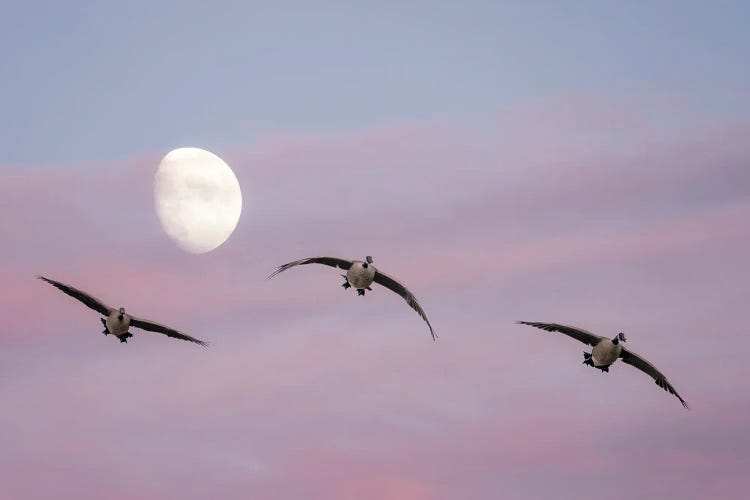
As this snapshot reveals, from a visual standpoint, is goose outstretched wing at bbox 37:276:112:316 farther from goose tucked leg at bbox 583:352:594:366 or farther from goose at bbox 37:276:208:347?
goose tucked leg at bbox 583:352:594:366

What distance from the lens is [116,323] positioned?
175750 mm

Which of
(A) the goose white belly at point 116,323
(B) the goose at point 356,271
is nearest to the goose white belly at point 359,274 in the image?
(B) the goose at point 356,271

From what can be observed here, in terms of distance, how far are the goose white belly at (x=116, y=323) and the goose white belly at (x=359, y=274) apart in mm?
23436

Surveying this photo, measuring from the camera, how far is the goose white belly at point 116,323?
175750 millimetres

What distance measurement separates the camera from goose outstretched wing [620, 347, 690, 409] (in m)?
169

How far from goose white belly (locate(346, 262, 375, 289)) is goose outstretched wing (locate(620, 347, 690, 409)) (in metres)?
25.2

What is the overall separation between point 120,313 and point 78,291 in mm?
4696

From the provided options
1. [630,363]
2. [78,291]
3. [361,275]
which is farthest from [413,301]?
[78,291]

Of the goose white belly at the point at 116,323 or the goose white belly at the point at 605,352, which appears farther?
the goose white belly at the point at 116,323

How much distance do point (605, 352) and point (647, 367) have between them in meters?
6.59

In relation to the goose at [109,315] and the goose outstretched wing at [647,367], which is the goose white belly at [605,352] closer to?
the goose outstretched wing at [647,367]

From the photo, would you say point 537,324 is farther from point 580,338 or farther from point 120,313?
point 120,313

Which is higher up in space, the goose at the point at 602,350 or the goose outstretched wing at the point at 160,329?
the goose outstretched wing at the point at 160,329

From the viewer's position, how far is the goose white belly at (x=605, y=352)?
166125 mm
